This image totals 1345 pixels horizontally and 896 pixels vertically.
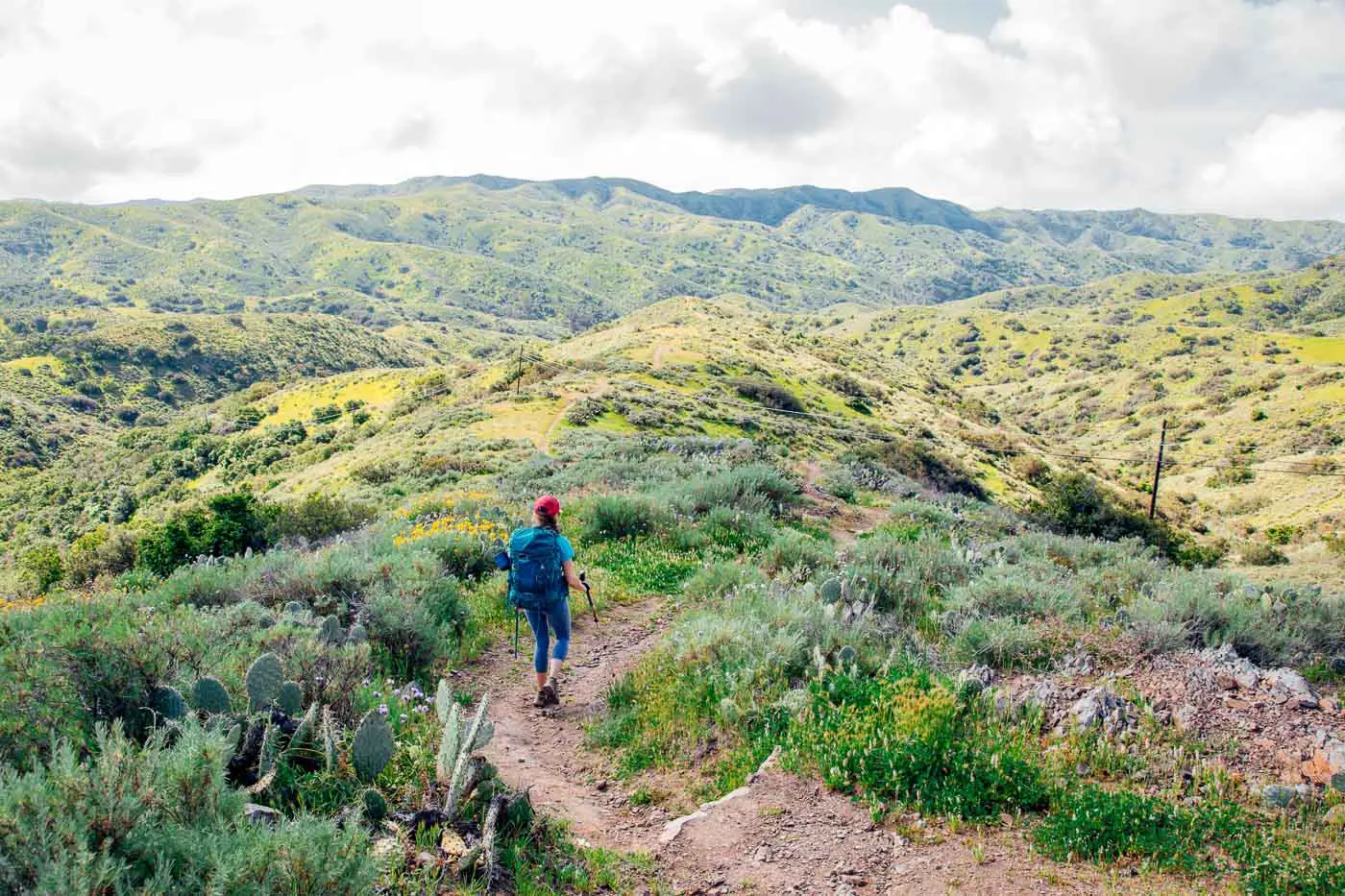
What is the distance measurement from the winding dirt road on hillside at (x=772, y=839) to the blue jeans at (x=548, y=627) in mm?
735

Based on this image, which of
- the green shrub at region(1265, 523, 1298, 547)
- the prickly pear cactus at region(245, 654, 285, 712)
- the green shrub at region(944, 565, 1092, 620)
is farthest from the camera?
the green shrub at region(1265, 523, 1298, 547)

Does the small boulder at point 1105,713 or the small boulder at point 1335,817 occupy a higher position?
the small boulder at point 1105,713

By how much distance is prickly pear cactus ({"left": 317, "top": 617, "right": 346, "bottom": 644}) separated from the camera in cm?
582

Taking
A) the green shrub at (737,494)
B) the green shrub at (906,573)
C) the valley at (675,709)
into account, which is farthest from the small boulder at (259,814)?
the green shrub at (737,494)

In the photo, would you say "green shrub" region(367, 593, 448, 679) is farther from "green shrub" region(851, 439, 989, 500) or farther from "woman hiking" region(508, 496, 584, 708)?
"green shrub" region(851, 439, 989, 500)

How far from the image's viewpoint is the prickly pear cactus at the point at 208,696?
4.12 meters

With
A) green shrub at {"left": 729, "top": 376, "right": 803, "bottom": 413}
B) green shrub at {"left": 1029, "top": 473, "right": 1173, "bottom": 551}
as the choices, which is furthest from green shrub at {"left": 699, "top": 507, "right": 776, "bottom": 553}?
green shrub at {"left": 729, "top": 376, "right": 803, "bottom": 413}

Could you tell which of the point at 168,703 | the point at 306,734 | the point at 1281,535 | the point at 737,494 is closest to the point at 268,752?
the point at 306,734

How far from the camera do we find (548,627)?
22.1 feet

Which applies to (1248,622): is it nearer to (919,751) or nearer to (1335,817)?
(1335,817)

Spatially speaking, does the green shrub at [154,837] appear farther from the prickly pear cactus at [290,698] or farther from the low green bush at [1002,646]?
the low green bush at [1002,646]

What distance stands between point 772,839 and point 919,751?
3.63 feet

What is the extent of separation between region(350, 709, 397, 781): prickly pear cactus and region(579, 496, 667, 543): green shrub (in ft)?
25.7

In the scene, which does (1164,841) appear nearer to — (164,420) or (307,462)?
(307,462)
